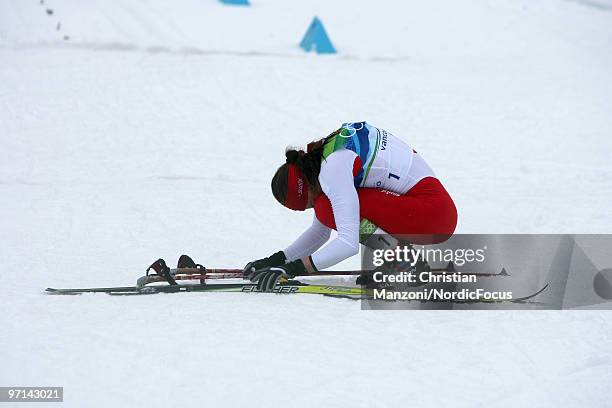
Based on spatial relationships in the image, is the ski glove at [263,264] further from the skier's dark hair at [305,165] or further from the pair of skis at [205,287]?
the skier's dark hair at [305,165]

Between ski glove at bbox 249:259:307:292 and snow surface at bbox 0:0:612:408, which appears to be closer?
snow surface at bbox 0:0:612:408

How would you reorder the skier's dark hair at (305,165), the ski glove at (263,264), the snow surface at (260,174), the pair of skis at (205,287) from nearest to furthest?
the snow surface at (260,174), the skier's dark hair at (305,165), the pair of skis at (205,287), the ski glove at (263,264)

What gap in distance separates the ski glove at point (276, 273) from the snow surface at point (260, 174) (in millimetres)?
98

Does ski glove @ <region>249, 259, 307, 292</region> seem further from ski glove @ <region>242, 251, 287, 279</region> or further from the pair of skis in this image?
ski glove @ <region>242, 251, 287, 279</region>

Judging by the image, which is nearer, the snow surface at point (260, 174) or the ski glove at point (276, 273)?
Result: the snow surface at point (260, 174)

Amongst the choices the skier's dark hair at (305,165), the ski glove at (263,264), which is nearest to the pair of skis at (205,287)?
the ski glove at (263,264)

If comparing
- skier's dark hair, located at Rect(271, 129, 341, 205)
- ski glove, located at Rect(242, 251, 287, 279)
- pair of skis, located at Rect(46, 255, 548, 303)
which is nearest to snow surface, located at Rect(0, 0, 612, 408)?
pair of skis, located at Rect(46, 255, 548, 303)

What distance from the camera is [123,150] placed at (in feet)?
26.6

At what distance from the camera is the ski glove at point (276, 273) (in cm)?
438

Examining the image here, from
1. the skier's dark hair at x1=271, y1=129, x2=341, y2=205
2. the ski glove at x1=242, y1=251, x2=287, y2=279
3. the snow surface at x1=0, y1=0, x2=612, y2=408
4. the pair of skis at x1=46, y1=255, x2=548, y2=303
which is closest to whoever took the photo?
the snow surface at x1=0, y1=0, x2=612, y2=408

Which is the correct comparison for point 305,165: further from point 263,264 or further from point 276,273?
point 263,264

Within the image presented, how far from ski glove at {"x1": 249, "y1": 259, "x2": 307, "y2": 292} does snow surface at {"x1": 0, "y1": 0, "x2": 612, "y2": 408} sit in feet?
0.32

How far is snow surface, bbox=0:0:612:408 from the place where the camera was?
3482 mm

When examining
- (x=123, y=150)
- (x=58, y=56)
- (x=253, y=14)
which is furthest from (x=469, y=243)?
(x=253, y=14)
